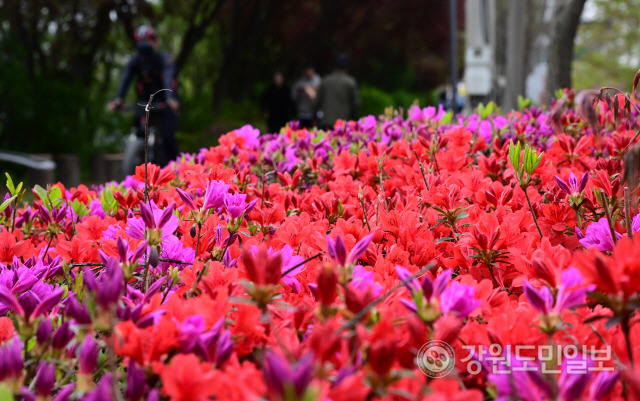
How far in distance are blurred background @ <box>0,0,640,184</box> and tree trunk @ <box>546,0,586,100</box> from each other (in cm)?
1

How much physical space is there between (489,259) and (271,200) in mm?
1034

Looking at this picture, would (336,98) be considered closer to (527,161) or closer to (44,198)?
(44,198)

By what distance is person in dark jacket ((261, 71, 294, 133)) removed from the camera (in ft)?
42.6

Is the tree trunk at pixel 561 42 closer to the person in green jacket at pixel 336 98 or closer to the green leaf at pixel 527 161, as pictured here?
the person in green jacket at pixel 336 98

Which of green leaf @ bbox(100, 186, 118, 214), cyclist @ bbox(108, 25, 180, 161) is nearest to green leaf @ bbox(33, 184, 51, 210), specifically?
green leaf @ bbox(100, 186, 118, 214)

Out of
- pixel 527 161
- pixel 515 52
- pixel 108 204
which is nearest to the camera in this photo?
pixel 527 161

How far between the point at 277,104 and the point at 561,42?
6.92m

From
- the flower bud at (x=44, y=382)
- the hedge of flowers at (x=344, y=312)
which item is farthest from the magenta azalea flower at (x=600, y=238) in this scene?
the flower bud at (x=44, y=382)

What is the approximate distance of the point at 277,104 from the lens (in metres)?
13.0

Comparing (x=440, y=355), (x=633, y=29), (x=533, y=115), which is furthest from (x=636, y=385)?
(x=633, y=29)

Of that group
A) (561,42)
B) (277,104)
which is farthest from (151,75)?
(277,104)

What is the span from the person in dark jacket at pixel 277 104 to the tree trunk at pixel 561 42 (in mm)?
6599

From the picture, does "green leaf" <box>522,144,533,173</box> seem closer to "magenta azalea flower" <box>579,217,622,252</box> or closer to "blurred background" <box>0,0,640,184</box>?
"magenta azalea flower" <box>579,217,622,252</box>

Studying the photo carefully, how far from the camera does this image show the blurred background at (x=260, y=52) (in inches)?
450
